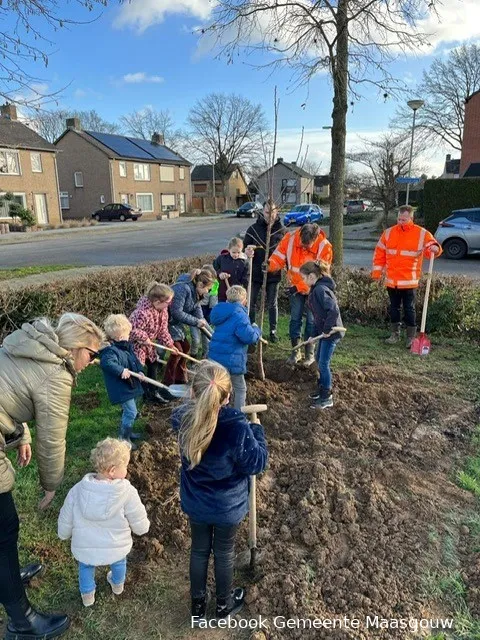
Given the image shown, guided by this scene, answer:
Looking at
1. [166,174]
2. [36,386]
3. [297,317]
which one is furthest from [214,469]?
[166,174]

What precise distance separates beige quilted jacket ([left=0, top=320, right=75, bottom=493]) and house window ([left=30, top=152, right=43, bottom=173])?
3775 cm

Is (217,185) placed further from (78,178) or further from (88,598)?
(88,598)

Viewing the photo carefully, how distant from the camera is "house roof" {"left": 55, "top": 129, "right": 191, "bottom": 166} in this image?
4405cm

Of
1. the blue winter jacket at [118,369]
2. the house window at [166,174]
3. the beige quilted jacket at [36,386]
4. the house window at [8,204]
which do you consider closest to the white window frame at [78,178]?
the house window at [166,174]

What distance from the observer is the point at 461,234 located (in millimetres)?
16250

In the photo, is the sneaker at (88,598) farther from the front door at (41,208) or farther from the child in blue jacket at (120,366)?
the front door at (41,208)

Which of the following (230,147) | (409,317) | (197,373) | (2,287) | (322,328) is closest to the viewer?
(197,373)

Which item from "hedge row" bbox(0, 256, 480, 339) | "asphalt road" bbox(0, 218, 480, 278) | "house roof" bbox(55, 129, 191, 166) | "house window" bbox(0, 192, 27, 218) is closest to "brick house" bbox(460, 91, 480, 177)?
"asphalt road" bbox(0, 218, 480, 278)

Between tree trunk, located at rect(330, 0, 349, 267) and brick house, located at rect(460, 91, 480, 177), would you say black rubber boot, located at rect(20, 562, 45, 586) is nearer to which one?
tree trunk, located at rect(330, 0, 349, 267)

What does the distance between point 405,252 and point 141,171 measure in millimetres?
44069

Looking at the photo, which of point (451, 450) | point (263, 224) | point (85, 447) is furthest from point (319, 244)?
point (85, 447)

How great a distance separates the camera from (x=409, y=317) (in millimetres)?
7039

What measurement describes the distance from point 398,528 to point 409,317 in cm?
434

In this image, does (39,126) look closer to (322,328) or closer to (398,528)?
(322,328)
